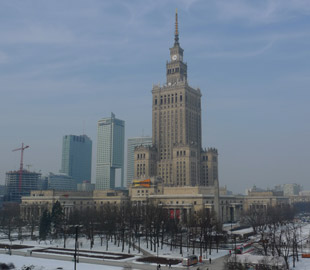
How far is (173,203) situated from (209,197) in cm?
1819

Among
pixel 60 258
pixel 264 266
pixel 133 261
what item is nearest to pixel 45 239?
pixel 60 258

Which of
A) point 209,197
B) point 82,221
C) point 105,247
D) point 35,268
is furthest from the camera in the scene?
point 209,197

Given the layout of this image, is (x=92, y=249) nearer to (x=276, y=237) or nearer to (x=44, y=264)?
(x=44, y=264)

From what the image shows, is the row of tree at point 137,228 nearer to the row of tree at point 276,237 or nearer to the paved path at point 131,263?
the row of tree at point 276,237

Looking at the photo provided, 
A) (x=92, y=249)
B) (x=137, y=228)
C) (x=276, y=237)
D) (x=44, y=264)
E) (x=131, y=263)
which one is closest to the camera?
(x=44, y=264)

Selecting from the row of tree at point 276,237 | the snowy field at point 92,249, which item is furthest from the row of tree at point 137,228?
the row of tree at point 276,237

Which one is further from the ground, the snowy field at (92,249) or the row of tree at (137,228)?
the row of tree at (137,228)

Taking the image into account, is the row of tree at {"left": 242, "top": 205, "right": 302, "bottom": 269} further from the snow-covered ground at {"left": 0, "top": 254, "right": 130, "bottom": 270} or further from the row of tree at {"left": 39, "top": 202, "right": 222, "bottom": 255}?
the snow-covered ground at {"left": 0, "top": 254, "right": 130, "bottom": 270}

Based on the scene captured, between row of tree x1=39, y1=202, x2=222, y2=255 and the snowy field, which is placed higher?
row of tree x1=39, y1=202, x2=222, y2=255

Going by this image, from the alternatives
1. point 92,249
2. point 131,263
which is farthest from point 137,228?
point 131,263

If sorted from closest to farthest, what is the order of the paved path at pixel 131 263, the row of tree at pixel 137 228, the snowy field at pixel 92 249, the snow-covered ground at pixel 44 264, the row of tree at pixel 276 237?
the snow-covered ground at pixel 44 264, the paved path at pixel 131 263, the snowy field at pixel 92 249, the row of tree at pixel 276 237, the row of tree at pixel 137 228

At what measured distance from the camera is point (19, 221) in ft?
438

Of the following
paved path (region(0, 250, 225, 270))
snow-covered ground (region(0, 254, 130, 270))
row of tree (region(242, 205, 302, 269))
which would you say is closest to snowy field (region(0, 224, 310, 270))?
snow-covered ground (region(0, 254, 130, 270))

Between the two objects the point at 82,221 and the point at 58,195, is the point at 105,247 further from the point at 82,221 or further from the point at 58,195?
the point at 58,195
